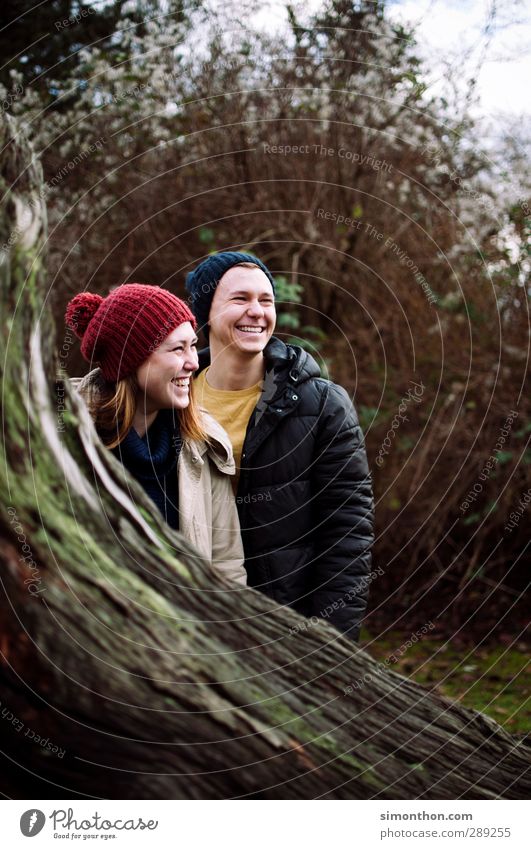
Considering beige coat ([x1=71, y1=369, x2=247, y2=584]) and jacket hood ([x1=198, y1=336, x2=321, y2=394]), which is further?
jacket hood ([x1=198, y1=336, x2=321, y2=394])

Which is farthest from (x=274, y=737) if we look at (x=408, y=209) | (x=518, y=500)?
(x=408, y=209)

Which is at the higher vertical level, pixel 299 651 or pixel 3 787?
pixel 299 651

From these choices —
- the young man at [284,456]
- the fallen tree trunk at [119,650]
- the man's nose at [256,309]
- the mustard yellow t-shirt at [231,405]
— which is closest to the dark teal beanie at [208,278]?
the young man at [284,456]

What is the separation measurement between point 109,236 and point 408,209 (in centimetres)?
231

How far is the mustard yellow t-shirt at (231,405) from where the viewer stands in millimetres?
2949

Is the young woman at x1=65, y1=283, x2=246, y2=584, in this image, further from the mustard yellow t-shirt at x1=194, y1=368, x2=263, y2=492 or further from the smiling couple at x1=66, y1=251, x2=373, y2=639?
the mustard yellow t-shirt at x1=194, y1=368, x2=263, y2=492

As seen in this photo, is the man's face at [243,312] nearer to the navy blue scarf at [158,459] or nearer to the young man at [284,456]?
the young man at [284,456]

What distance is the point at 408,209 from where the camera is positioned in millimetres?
Answer: 6379

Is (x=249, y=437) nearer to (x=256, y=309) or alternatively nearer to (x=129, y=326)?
(x=256, y=309)

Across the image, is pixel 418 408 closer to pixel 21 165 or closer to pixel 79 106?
pixel 79 106

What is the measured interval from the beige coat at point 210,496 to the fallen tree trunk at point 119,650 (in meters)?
0.46
